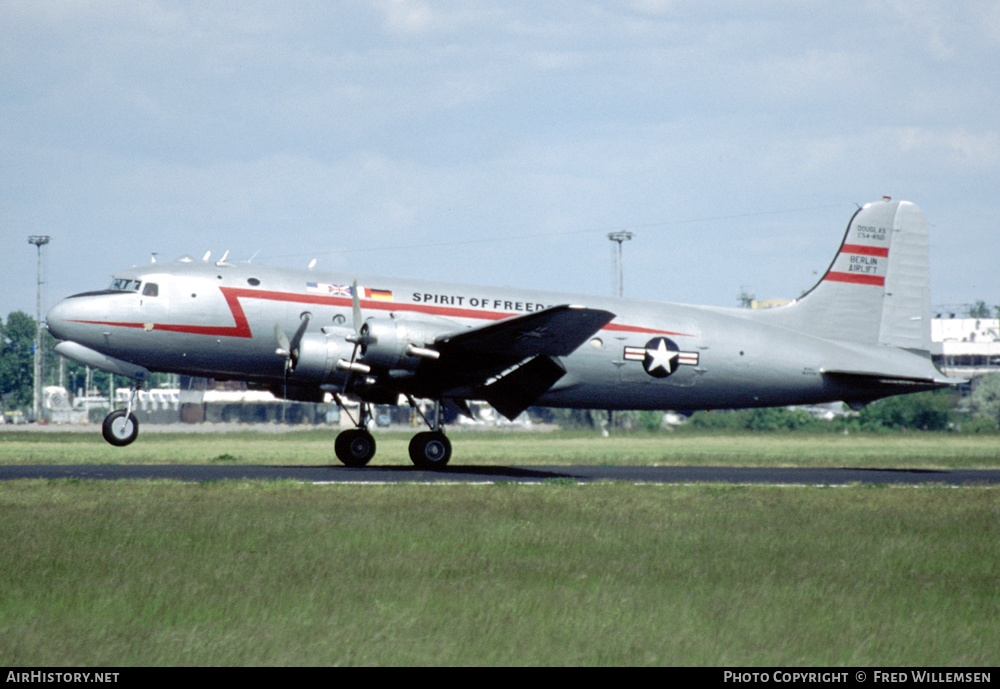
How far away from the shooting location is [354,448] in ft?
83.4

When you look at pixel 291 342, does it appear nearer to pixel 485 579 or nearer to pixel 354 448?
pixel 354 448

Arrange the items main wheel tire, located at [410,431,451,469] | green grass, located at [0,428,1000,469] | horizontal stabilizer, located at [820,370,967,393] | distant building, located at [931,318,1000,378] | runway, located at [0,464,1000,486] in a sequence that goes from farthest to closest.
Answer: distant building, located at [931,318,1000,378] → green grass, located at [0,428,1000,469] → horizontal stabilizer, located at [820,370,967,393] → main wheel tire, located at [410,431,451,469] → runway, located at [0,464,1000,486]

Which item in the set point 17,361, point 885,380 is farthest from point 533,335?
point 17,361

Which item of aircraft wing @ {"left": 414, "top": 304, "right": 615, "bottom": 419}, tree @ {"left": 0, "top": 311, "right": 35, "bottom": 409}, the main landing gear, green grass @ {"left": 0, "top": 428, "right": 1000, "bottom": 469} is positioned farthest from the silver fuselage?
tree @ {"left": 0, "top": 311, "right": 35, "bottom": 409}

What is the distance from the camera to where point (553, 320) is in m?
22.3

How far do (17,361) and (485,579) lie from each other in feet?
495

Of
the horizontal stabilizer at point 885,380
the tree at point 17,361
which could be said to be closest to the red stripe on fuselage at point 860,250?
the horizontal stabilizer at point 885,380

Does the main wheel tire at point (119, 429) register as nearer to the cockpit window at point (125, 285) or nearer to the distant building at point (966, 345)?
the cockpit window at point (125, 285)

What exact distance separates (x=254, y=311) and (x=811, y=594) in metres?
16.5

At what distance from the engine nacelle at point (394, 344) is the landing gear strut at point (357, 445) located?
2.80 m

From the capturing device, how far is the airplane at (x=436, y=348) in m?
23.1

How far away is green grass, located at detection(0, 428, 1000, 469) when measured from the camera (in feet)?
107

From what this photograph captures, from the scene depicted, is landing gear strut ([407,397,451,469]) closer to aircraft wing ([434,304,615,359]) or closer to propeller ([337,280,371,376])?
propeller ([337,280,371,376])
